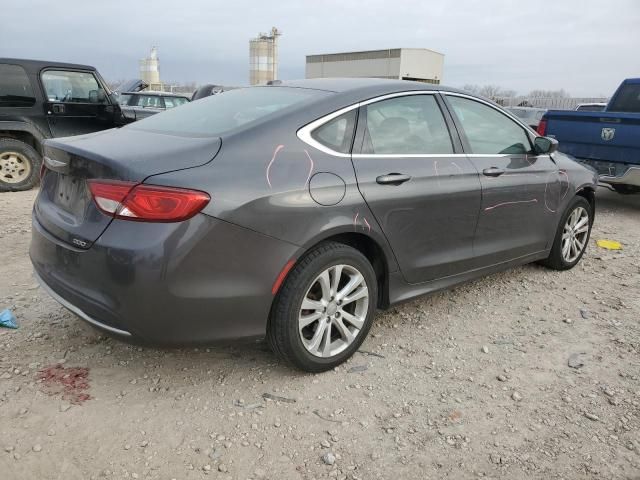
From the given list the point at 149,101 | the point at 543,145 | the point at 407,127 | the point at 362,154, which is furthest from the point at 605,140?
the point at 149,101

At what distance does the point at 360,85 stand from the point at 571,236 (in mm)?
2666

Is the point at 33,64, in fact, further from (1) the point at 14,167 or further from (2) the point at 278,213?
(2) the point at 278,213

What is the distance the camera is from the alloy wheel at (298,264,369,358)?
281cm

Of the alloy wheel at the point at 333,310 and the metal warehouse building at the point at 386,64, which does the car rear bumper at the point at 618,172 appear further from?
the metal warehouse building at the point at 386,64

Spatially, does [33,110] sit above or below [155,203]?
below

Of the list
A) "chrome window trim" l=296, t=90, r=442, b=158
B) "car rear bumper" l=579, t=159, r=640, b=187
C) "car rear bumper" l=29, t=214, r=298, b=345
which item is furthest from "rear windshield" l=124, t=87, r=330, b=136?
"car rear bumper" l=579, t=159, r=640, b=187

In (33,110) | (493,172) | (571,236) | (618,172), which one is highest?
(493,172)

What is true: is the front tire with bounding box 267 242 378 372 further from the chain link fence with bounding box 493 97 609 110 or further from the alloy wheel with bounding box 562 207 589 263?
the chain link fence with bounding box 493 97 609 110

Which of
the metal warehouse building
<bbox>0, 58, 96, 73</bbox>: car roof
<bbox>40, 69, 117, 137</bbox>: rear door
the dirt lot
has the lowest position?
the dirt lot

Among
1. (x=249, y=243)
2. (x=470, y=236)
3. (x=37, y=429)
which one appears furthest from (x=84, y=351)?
(x=470, y=236)

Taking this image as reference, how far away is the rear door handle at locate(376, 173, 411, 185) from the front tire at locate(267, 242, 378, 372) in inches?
17.0

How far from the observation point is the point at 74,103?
8039mm

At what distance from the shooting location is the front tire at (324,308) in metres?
2.68

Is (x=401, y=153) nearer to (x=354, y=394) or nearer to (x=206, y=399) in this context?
(x=354, y=394)
